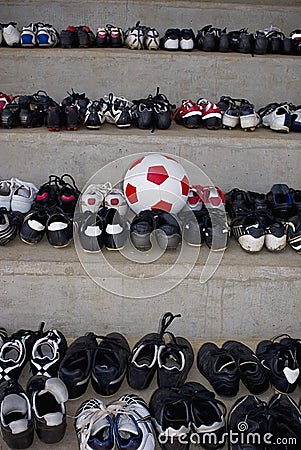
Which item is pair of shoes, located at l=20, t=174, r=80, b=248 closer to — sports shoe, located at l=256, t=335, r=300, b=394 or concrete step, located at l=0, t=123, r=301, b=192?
concrete step, located at l=0, t=123, r=301, b=192

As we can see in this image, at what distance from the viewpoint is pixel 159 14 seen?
11.5 feet

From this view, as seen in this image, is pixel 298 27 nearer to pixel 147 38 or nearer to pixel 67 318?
pixel 147 38

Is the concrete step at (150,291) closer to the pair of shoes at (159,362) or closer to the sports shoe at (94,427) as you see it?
the pair of shoes at (159,362)

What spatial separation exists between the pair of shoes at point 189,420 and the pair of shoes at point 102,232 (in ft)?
2.05

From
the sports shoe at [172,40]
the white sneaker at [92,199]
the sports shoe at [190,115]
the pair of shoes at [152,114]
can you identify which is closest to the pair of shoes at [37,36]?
the sports shoe at [172,40]

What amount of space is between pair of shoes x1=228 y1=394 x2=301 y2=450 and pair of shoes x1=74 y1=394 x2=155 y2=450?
0.24 metres

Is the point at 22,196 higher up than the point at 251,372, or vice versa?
the point at 22,196

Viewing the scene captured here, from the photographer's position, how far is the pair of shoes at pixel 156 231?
2.04 meters

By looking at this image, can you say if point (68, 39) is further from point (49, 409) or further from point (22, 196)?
point (49, 409)

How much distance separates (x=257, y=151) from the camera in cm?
248

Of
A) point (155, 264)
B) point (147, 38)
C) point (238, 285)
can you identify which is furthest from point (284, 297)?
point (147, 38)

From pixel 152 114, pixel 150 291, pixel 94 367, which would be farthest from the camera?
pixel 152 114

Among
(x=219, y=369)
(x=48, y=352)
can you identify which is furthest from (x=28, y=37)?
(x=219, y=369)

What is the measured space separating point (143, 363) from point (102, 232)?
0.51 metres
